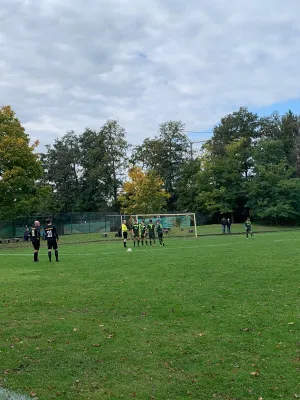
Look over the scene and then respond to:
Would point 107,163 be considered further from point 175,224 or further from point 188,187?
point 175,224

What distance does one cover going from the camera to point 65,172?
7069 centimetres

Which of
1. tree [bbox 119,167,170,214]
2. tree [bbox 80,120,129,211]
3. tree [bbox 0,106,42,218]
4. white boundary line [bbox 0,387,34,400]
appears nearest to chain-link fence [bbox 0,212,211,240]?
tree [bbox 119,167,170,214]

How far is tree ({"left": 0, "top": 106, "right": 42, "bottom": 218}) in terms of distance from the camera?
30.2 metres

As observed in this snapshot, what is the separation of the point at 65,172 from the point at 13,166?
40.3 meters

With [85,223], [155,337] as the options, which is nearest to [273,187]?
[85,223]

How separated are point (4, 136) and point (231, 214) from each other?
4063 centimetres

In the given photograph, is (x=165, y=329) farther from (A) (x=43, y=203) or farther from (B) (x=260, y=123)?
(B) (x=260, y=123)

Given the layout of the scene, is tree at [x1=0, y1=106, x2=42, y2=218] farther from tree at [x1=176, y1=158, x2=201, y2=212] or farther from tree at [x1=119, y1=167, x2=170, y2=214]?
tree at [x1=176, y1=158, x2=201, y2=212]

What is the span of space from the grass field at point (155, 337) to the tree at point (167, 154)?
6012cm

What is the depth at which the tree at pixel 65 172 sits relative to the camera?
230 feet

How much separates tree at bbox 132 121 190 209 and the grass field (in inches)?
2367

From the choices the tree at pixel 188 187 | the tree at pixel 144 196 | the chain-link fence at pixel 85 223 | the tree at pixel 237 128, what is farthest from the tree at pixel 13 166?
the tree at pixel 237 128

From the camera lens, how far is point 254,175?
6300 cm

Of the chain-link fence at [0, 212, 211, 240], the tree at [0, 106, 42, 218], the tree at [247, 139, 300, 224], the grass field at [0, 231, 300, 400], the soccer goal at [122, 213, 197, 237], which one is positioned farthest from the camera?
the tree at [247, 139, 300, 224]
